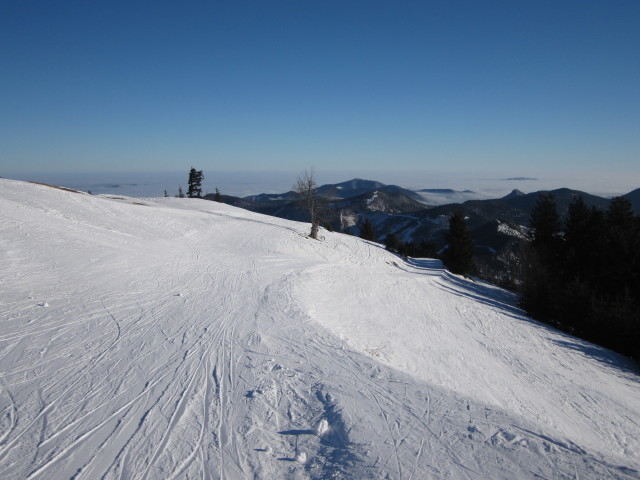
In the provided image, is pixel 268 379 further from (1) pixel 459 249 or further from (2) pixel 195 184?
(2) pixel 195 184

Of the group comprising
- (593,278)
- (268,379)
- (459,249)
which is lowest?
(459,249)

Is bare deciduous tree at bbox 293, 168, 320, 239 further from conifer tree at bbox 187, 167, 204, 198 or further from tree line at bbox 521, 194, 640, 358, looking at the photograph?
conifer tree at bbox 187, 167, 204, 198

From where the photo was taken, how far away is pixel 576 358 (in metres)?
14.3

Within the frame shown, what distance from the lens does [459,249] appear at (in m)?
39.8

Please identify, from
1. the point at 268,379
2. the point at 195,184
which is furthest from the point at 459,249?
the point at 195,184

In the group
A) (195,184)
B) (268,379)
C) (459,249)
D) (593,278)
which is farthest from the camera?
(195,184)

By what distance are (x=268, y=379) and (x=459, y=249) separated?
38.8m

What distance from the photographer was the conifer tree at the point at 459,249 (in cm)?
3938

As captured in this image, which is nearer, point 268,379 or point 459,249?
point 268,379

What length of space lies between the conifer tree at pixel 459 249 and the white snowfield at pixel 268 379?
22.1 metres

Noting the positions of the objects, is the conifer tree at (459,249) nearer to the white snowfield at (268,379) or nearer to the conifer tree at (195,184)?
the white snowfield at (268,379)

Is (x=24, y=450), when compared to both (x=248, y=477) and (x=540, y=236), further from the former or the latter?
(x=540, y=236)

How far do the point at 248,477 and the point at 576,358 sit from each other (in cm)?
1687

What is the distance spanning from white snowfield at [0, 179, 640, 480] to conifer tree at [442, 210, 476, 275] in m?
22.1
